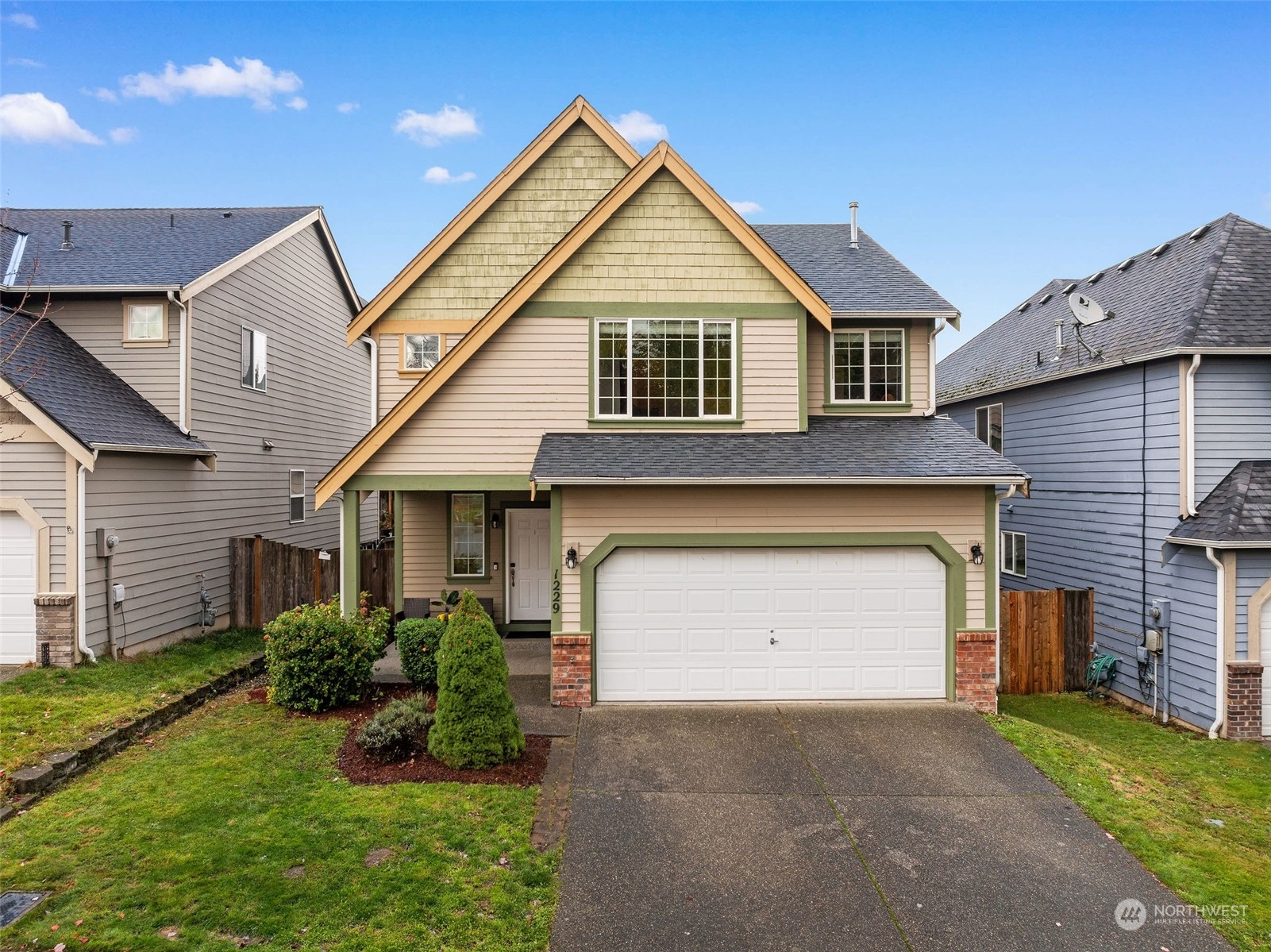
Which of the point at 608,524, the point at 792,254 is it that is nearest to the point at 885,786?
the point at 608,524

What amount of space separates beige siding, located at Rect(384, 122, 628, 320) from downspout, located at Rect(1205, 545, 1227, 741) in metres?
12.0

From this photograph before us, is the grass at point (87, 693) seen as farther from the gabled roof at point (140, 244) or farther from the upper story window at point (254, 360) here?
the gabled roof at point (140, 244)

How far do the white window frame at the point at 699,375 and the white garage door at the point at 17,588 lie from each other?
9387 millimetres

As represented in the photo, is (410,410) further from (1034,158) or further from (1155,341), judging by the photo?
(1034,158)

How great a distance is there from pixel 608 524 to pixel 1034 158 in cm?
1851

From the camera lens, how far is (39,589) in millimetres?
10180

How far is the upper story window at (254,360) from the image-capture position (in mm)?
14664

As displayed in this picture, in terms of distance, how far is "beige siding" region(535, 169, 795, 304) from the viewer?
10070mm

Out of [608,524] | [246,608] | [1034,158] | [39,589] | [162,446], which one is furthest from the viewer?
[1034,158]

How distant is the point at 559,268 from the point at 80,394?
29.1 ft

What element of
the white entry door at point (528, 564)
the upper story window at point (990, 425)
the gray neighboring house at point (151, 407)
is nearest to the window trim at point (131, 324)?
the gray neighboring house at point (151, 407)

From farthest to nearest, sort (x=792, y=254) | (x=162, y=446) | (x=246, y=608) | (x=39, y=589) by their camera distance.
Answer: (x=246, y=608), (x=792, y=254), (x=162, y=446), (x=39, y=589)

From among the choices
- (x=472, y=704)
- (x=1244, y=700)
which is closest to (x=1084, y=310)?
(x=1244, y=700)

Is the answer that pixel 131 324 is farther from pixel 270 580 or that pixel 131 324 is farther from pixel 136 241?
pixel 270 580
